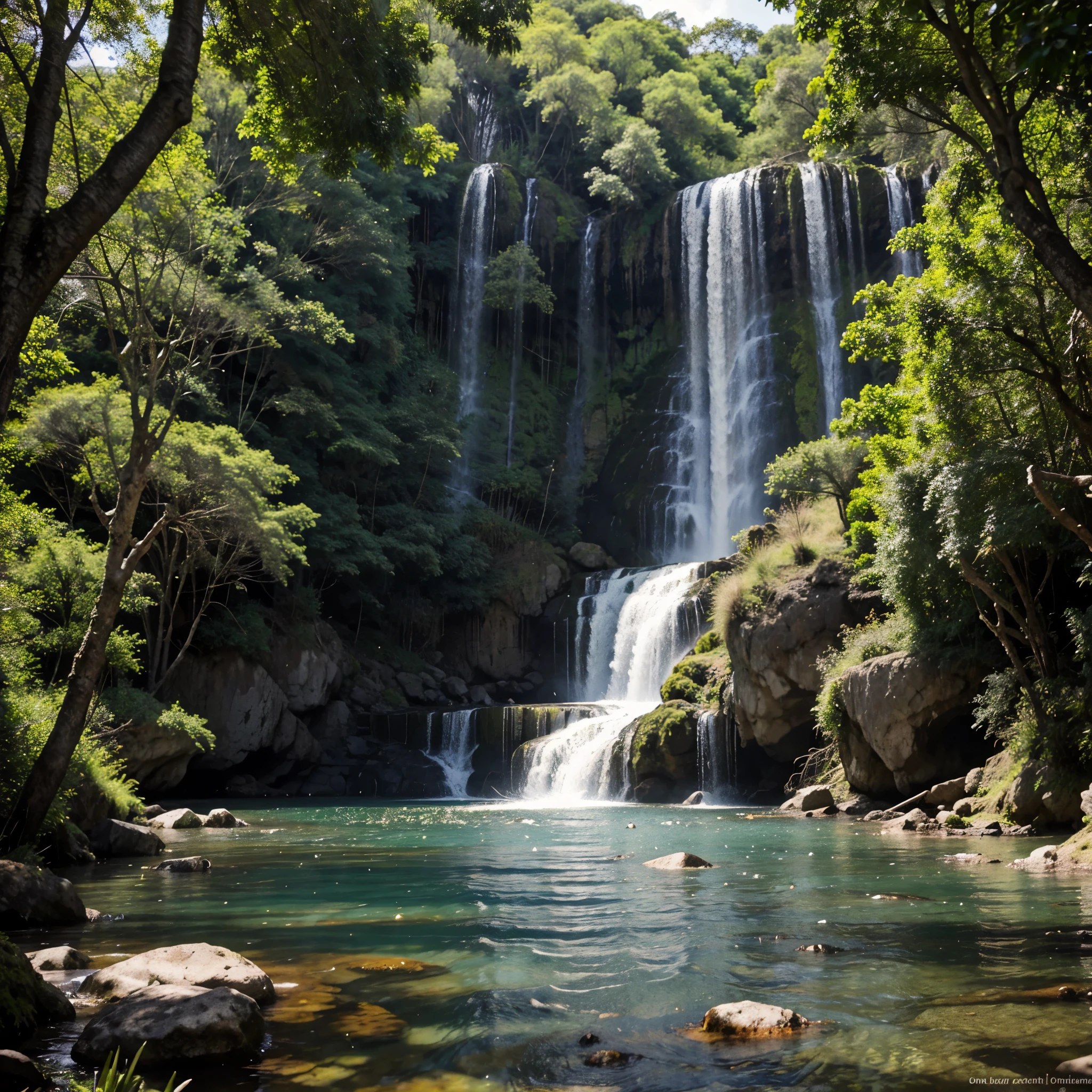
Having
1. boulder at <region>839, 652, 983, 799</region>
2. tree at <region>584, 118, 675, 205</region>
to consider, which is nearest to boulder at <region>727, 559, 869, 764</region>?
boulder at <region>839, 652, 983, 799</region>

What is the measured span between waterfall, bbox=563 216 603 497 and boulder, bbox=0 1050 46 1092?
38.6m

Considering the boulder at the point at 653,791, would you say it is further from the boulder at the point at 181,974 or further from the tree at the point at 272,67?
the boulder at the point at 181,974

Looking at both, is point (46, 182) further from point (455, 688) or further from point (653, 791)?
point (455, 688)

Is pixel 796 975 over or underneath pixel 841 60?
underneath

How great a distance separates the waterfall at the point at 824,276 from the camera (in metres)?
35.3

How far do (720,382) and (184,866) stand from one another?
102 ft

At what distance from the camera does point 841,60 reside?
28.7 ft

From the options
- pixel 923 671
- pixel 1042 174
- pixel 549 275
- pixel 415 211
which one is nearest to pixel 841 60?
pixel 1042 174

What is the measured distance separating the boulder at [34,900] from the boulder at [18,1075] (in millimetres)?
4089

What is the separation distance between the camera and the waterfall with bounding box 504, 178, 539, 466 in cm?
4178

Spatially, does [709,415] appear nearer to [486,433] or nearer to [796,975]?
[486,433]

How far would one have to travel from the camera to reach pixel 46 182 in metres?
5.22

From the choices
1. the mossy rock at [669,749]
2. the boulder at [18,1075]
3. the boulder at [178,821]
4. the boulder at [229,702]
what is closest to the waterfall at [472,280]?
the boulder at [229,702]

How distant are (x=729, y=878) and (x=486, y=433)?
3286 cm
